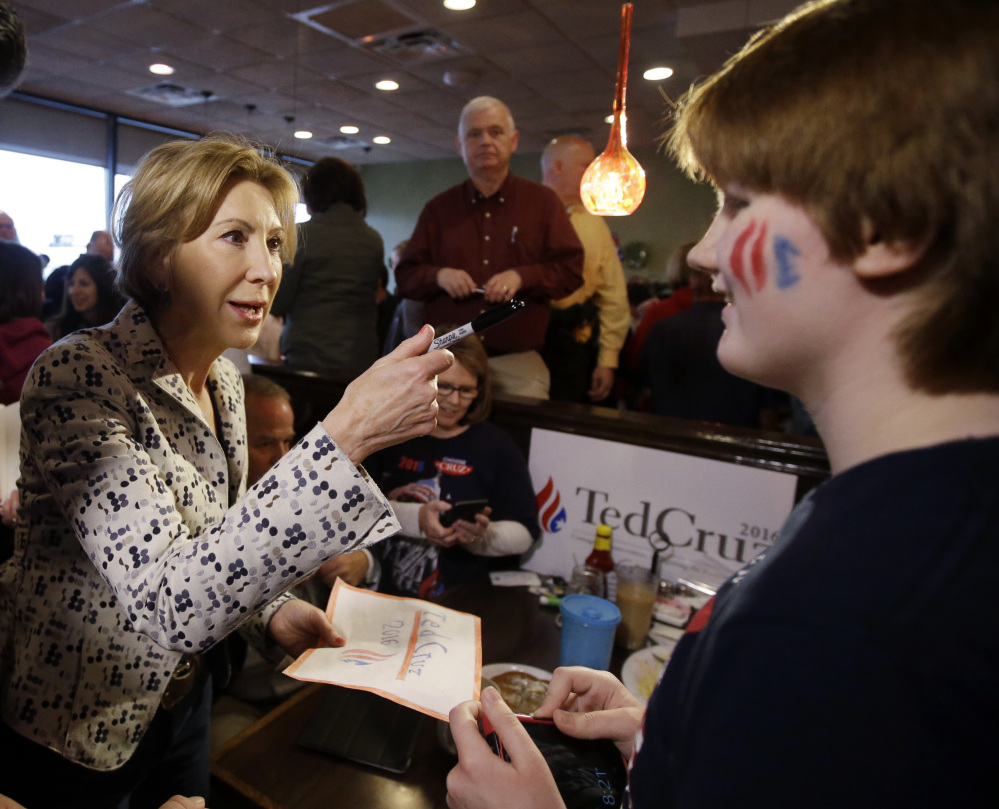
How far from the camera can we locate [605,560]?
1618 mm

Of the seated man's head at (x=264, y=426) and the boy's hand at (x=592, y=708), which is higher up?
the seated man's head at (x=264, y=426)

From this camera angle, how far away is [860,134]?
40 centimetres

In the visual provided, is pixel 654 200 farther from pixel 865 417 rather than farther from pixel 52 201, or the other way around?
pixel 865 417

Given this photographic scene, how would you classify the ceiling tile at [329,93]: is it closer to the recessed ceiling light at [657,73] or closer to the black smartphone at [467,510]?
the recessed ceiling light at [657,73]

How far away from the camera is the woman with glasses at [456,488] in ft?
6.22

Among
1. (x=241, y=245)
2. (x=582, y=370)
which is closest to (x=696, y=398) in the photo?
(x=582, y=370)

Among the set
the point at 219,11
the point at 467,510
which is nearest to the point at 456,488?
the point at 467,510

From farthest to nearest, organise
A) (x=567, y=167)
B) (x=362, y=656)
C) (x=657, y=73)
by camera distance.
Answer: (x=657, y=73) < (x=567, y=167) < (x=362, y=656)

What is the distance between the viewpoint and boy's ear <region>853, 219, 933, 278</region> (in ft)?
1.33

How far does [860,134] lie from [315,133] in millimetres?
8807

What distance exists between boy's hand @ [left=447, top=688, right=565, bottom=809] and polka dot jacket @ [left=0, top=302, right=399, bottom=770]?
0.27 m

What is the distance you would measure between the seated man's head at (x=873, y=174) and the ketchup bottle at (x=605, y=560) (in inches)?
44.9

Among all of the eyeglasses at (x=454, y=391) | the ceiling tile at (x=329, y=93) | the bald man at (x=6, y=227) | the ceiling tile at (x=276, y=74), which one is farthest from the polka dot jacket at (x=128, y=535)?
the ceiling tile at (x=329, y=93)

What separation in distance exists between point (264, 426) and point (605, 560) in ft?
3.52
